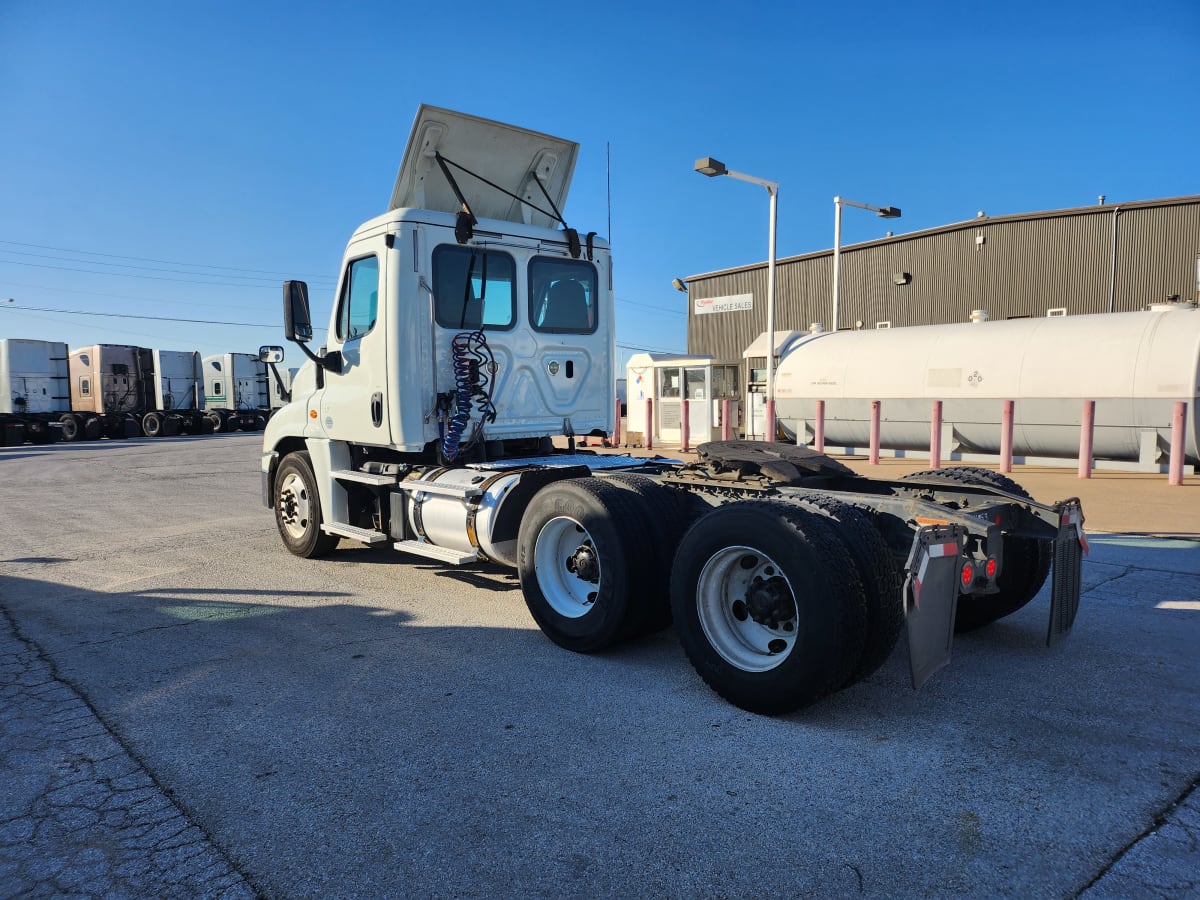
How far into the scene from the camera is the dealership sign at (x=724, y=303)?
32466 millimetres

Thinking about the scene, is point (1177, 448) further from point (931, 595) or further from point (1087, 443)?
point (931, 595)

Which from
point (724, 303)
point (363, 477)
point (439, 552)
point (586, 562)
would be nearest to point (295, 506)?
point (363, 477)

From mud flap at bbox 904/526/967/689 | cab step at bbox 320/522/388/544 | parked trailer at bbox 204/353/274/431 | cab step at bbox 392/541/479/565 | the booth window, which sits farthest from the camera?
parked trailer at bbox 204/353/274/431

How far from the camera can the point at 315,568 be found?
24.0 feet

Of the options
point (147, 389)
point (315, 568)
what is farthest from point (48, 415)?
point (315, 568)

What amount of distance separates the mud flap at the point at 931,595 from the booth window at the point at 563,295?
4.08m

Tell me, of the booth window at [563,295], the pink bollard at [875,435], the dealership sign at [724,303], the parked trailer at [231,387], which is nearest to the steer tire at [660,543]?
the booth window at [563,295]

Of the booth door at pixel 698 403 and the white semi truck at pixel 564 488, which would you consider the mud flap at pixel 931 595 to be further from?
the booth door at pixel 698 403

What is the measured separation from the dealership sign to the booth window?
26.2 metres

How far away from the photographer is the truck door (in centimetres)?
636

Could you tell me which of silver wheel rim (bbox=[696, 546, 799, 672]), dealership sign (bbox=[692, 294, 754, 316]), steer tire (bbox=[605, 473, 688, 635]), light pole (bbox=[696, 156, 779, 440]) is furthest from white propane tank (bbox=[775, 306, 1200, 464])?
dealership sign (bbox=[692, 294, 754, 316])

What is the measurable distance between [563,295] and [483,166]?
127cm

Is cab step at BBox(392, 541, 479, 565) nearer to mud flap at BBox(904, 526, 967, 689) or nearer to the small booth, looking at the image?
mud flap at BBox(904, 526, 967, 689)

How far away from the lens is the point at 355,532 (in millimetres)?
6832
